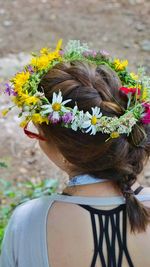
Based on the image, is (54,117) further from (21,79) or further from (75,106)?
(21,79)

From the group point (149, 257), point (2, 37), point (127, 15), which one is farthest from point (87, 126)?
point (127, 15)

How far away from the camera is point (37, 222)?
169 centimetres

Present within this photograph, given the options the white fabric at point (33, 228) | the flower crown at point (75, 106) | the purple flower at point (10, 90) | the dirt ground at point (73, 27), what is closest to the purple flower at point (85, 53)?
the flower crown at point (75, 106)

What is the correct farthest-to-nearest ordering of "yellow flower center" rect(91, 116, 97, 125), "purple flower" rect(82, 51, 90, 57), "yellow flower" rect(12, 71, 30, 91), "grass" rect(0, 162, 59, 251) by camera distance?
"grass" rect(0, 162, 59, 251) → "purple flower" rect(82, 51, 90, 57) → "yellow flower" rect(12, 71, 30, 91) → "yellow flower center" rect(91, 116, 97, 125)

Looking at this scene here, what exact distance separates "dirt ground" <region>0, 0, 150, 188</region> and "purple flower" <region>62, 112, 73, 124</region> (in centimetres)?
282

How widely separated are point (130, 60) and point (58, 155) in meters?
3.57

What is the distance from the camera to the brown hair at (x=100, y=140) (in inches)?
63.5

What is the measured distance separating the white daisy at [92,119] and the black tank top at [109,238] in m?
0.24

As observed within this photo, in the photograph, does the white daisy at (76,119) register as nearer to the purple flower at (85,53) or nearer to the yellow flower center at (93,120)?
the yellow flower center at (93,120)

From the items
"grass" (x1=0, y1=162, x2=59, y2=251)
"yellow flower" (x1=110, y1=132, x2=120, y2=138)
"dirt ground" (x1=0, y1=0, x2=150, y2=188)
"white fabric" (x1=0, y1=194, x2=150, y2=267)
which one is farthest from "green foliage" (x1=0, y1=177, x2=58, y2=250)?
"yellow flower" (x1=110, y1=132, x2=120, y2=138)

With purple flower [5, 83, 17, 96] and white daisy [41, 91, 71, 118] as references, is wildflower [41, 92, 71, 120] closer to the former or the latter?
white daisy [41, 91, 71, 118]

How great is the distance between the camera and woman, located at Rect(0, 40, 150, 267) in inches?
63.6

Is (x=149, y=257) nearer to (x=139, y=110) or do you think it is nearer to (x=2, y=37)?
(x=139, y=110)

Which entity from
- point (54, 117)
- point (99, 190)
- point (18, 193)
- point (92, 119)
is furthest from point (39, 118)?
point (18, 193)
